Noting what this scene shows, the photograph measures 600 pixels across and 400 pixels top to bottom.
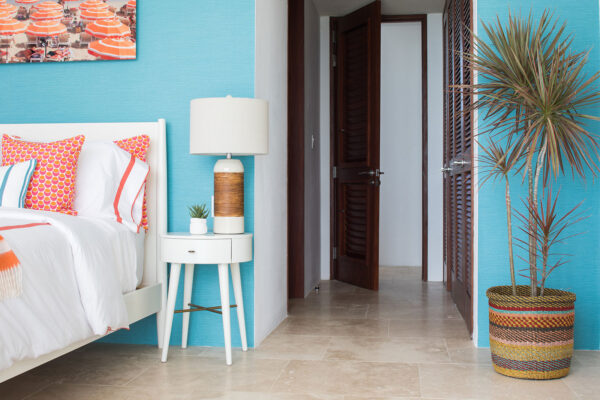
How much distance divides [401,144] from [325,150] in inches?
54.1

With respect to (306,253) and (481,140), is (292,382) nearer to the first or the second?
(481,140)

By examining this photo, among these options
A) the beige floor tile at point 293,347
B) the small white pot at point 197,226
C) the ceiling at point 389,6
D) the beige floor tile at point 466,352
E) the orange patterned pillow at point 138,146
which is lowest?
the beige floor tile at point 466,352

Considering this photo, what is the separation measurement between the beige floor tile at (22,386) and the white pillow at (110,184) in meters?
0.74

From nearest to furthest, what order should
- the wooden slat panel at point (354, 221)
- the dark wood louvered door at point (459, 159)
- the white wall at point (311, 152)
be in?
the dark wood louvered door at point (459, 159)
the white wall at point (311, 152)
the wooden slat panel at point (354, 221)

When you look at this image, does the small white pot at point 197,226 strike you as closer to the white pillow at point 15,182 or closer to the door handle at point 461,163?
the white pillow at point 15,182

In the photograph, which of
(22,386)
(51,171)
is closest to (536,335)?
(22,386)

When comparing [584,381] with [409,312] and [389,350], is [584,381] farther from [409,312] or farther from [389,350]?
[409,312]

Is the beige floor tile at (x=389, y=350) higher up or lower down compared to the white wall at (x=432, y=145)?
lower down

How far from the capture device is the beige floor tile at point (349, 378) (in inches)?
92.7

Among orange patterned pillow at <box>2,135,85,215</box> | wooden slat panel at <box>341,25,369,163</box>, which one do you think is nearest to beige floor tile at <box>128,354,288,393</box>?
orange patterned pillow at <box>2,135,85,215</box>

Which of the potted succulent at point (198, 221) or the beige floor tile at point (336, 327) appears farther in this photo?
the beige floor tile at point (336, 327)

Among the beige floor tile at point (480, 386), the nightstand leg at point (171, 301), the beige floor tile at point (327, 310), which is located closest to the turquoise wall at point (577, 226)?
the beige floor tile at point (480, 386)

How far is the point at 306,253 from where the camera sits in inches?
180

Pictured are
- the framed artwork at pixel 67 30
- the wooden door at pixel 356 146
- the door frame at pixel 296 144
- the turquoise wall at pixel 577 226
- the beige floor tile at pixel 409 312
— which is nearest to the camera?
the turquoise wall at pixel 577 226
